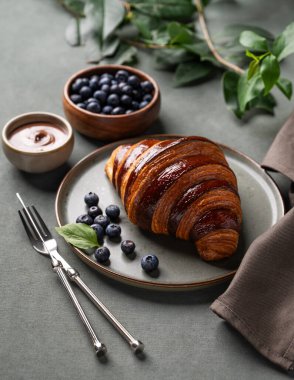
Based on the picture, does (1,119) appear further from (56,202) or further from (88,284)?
(88,284)

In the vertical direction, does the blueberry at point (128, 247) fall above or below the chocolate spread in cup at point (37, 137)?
below

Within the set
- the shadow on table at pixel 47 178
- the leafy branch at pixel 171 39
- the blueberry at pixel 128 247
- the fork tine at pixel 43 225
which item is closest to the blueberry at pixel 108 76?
the leafy branch at pixel 171 39

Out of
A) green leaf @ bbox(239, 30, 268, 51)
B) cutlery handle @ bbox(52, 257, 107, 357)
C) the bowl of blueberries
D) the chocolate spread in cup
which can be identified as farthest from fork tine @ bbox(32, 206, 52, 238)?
green leaf @ bbox(239, 30, 268, 51)

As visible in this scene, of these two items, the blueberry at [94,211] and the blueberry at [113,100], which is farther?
the blueberry at [113,100]

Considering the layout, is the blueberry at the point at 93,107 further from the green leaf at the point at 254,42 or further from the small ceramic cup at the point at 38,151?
the green leaf at the point at 254,42

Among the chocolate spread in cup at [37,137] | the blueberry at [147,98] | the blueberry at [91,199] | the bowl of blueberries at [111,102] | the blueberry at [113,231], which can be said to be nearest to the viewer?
the blueberry at [113,231]

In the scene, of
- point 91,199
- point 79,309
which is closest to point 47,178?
point 91,199

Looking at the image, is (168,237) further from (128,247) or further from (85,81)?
(85,81)
